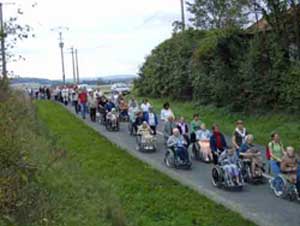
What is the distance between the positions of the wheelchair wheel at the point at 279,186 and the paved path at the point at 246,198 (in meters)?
0.14

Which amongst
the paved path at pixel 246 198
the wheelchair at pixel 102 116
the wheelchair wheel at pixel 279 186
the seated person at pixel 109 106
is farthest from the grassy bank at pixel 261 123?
the wheelchair wheel at pixel 279 186

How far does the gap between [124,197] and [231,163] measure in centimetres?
310

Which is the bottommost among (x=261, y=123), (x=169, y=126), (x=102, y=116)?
(x=261, y=123)

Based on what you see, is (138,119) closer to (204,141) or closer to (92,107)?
(204,141)

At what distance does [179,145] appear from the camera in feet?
64.7

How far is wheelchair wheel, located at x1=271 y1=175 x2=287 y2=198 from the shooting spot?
14.9 meters

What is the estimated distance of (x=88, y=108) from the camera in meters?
38.0

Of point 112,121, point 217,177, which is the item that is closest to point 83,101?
point 112,121

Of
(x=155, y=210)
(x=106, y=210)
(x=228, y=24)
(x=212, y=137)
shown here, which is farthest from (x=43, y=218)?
(x=228, y=24)

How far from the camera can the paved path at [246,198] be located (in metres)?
13.0

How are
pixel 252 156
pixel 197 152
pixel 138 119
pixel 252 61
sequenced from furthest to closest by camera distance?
pixel 252 61, pixel 138 119, pixel 197 152, pixel 252 156

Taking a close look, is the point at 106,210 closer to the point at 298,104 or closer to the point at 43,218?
the point at 43,218

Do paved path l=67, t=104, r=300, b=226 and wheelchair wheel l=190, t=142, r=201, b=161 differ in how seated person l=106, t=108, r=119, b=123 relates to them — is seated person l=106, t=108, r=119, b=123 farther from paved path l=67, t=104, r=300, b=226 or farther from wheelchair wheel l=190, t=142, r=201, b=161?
wheelchair wheel l=190, t=142, r=201, b=161

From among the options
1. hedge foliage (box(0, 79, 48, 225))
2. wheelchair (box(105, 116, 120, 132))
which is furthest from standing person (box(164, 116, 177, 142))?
hedge foliage (box(0, 79, 48, 225))
